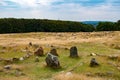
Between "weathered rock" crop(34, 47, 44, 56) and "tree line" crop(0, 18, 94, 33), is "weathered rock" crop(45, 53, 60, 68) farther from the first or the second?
"tree line" crop(0, 18, 94, 33)

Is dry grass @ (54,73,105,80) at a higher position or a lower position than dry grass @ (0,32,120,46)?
higher

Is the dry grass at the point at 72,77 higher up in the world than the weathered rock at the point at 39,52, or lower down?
lower down

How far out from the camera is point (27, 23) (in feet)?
395

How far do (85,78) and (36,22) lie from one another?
9013 centimetres

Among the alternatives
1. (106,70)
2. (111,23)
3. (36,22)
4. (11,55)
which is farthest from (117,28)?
(106,70)

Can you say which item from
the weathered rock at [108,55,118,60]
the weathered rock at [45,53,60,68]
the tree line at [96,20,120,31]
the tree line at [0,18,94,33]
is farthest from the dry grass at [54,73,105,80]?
the tree line at [96,20,120,31]

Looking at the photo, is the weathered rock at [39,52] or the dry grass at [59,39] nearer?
the weathered rock at [39,52]

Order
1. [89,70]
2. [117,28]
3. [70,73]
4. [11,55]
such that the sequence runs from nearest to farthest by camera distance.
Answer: [70,73], [89,70], [11,55], [117,28]

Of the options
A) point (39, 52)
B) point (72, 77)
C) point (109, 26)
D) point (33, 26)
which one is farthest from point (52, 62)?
point (33, 26)

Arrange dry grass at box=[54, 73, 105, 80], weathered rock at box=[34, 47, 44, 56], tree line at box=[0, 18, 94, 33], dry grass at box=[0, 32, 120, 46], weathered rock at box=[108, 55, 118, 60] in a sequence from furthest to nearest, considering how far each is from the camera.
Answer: tree line at box=[0, 18, 94, 33] → dry grass at box=[0, 32, 120, 46] → weathered rock at box=[34, 47, 44, 56] → weathered rock at box=[108, 55, 118, 60] → dry grass at box=[54, 73, 105, 80]

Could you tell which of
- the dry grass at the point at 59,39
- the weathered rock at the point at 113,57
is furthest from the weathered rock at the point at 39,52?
the dry grass at the point at 59,39

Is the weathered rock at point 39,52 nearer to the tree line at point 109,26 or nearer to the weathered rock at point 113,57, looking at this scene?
the weathered rock at point 113,57

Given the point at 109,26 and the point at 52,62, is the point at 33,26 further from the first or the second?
the point at 52,62

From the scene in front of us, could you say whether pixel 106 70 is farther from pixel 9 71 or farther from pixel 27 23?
pixel 27 23
